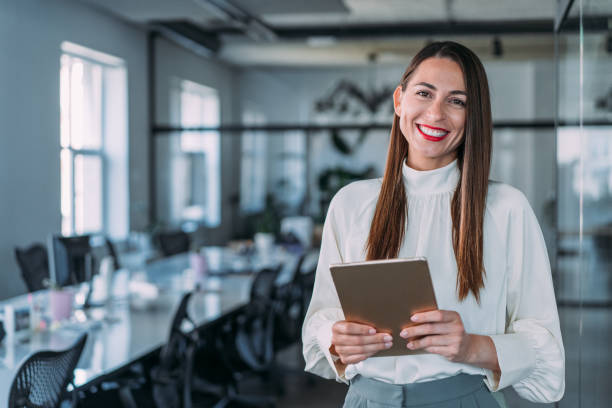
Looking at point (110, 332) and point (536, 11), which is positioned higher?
point (536, 11)

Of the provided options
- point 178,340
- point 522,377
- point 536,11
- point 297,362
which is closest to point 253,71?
point 536,11

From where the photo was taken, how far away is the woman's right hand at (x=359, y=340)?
1.27 m

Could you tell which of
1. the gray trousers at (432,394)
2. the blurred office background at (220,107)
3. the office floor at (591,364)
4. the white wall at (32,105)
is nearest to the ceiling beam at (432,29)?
the blurred office background at (220,107)

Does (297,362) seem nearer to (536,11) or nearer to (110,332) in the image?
(110,332)

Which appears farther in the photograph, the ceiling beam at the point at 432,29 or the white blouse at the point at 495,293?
the ceiling beam at the point at 432,29

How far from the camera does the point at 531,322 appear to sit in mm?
1352

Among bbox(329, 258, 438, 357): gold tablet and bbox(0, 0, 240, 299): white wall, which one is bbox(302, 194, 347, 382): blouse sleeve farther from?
bbox(0, 0, 240, 299): white wall

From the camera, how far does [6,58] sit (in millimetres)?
6312

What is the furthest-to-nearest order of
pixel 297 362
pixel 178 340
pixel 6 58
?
pixel 6 58 → pixel 297 362 → pixel 178 340

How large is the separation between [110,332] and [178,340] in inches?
17.3

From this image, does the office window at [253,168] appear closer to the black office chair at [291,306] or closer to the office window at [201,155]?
the office window at [201,155]

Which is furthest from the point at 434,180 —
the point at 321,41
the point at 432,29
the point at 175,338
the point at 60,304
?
the point at 432,29

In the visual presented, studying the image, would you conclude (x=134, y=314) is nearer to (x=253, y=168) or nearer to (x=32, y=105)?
(x=32, y=105)

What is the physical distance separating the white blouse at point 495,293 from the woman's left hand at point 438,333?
0.10 metres
